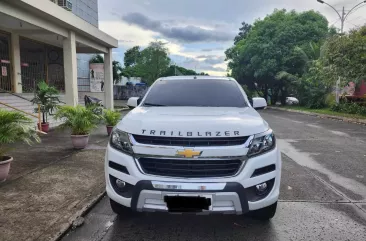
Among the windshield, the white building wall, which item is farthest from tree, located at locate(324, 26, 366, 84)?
the white building wall

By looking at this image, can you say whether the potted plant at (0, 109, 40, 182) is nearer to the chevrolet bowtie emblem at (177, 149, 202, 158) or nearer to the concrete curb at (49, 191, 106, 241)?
the concrete curb at (49, 191, 106, 241)

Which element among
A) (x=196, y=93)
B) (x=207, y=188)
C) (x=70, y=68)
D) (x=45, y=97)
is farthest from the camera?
(x=70, y=68)

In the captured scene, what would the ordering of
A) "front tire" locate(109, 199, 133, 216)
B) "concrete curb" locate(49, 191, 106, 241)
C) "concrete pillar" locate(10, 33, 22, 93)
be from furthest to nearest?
"concrete pillar" locate(10, 33, 22, 93) < "front tire" locate(109, 199, 133, 216) < "concrete curb" locate(49, 191, 106, 241)

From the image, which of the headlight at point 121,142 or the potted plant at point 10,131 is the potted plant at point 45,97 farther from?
the headlight at point 121,142

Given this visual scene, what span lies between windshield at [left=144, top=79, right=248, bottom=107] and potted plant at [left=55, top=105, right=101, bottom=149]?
3.46 metres

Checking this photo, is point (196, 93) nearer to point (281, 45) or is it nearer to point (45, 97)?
point (45, 97)

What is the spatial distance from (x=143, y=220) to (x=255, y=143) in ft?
5.58

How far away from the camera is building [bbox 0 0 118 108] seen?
11.2 metres

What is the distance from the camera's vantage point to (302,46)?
2883 cm

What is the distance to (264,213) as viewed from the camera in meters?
3.67

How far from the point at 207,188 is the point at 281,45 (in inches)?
1175

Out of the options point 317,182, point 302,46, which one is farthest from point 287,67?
point 317,182

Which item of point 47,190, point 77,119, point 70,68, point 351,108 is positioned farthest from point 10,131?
point 351,108

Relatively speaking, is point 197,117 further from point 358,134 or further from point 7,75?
point 7,75
